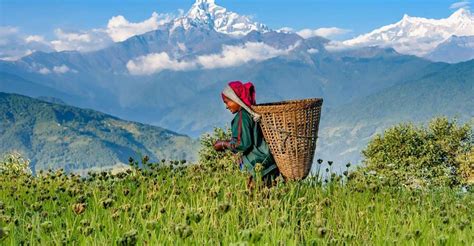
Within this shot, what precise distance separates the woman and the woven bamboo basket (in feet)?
1.32

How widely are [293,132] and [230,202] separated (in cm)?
274

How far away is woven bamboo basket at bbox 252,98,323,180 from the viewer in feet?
30.8

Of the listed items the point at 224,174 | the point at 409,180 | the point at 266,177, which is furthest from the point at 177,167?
the point at 409,180

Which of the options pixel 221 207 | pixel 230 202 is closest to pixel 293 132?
pixel 230 202

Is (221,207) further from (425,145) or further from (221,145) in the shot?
(425,145)

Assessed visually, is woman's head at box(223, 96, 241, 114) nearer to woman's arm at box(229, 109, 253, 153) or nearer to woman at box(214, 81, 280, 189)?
woman at box(214, 81, 280, 189)

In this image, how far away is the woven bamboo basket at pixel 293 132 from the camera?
9375 millimetres

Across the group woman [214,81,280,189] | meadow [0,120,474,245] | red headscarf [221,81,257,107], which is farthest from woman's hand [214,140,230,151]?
red headscarf [221,81,257,107]

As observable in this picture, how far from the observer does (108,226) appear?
698 centimetres

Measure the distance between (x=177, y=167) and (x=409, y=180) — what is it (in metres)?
4.78

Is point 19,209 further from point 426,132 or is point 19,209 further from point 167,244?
point 426,132

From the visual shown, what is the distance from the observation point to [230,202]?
698 cm

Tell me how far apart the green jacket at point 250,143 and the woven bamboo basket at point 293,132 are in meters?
0.40

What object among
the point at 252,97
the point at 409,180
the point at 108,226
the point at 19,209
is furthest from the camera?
the point at 409,180
